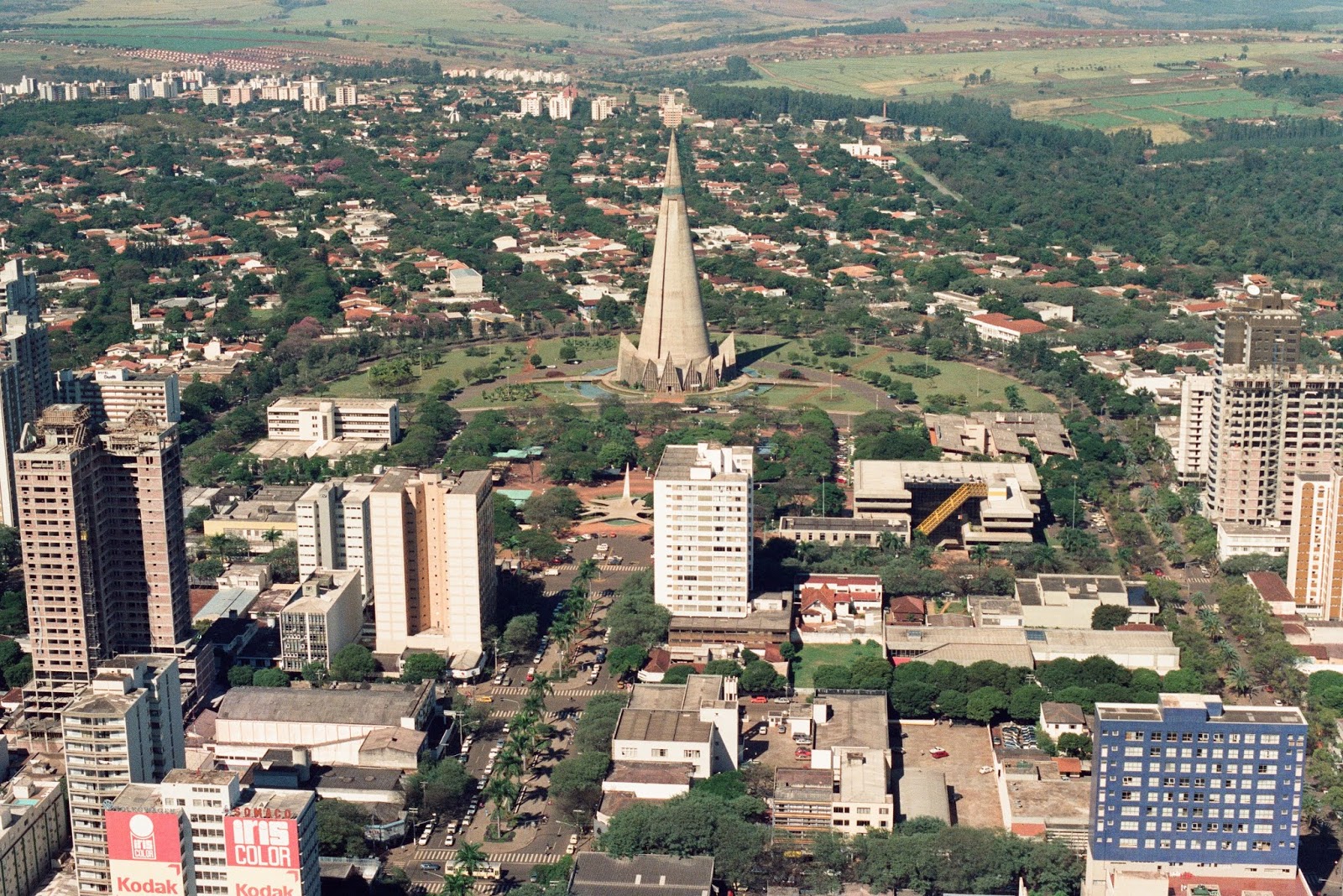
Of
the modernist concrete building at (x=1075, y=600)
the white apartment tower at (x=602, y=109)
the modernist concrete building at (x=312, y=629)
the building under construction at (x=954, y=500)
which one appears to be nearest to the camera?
the modernist concrete building at (x=312, y=629)

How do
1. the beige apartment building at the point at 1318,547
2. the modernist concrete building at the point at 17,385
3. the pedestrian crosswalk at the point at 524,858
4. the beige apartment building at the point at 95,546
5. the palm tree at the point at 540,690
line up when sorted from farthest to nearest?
the modernist concrete building at the point at 17,385
the beige apartment building at the point at 1318,547
the palm tree at the point at 540,690
the beige apartment building at the point at 95,546
the pedestrian crosswalk at the point at 524,858

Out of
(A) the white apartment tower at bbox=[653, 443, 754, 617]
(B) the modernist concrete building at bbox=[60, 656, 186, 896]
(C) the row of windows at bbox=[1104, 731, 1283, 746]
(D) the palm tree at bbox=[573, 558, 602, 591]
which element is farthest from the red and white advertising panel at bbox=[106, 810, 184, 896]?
(D) the palm tree at bbox=[573, 558, 602, 591]

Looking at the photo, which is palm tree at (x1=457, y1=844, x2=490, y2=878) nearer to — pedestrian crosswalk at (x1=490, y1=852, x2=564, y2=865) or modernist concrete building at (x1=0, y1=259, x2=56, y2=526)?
pedestrian crosswalk at (x1=490, y1=852, x2=564, y2=865)

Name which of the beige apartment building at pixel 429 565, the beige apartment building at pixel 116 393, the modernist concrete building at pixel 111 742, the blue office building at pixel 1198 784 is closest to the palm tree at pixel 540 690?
the beige apartment building at pixel 429 565

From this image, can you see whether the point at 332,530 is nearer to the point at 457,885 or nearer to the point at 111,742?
the point at 111,742

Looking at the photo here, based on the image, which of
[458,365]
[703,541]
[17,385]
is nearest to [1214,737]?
[703,541]

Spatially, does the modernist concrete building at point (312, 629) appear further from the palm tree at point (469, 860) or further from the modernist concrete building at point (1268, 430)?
the modernist concrete building at point (1268, 430)

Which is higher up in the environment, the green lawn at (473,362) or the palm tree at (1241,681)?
the green lawn at (473,362)
